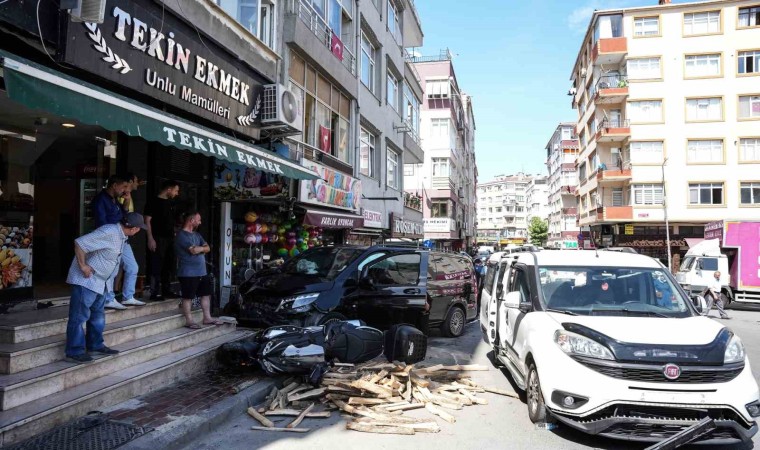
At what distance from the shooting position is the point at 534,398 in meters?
5.04

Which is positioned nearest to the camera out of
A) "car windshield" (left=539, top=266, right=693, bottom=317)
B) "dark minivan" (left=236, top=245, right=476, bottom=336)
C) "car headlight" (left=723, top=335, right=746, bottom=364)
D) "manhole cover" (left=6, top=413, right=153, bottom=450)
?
"manhole cover" (left=6, top=413, right=153, bottom=450)

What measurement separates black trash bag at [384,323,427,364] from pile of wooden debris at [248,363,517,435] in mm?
445

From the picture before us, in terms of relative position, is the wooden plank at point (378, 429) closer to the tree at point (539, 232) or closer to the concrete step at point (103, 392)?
the concrete step at point (103, 392)

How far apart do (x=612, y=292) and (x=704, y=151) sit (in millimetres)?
37994

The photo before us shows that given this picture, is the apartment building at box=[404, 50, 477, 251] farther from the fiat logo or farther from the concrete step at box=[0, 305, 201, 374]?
the fiat logo

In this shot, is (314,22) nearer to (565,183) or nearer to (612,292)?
(612,292)

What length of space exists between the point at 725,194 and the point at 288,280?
38293mm

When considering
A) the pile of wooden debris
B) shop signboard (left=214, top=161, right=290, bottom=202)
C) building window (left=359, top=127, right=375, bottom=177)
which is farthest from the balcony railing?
the pile of wooden debris

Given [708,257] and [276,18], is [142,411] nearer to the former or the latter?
[276,18]

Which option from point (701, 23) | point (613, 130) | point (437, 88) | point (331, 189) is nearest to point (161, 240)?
point (331, 189)

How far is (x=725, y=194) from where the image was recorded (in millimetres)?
35438

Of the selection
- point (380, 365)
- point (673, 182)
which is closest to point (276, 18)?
point (380, 365)

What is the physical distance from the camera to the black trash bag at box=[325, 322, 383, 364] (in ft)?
21.9

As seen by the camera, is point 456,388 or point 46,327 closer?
point 46,327
